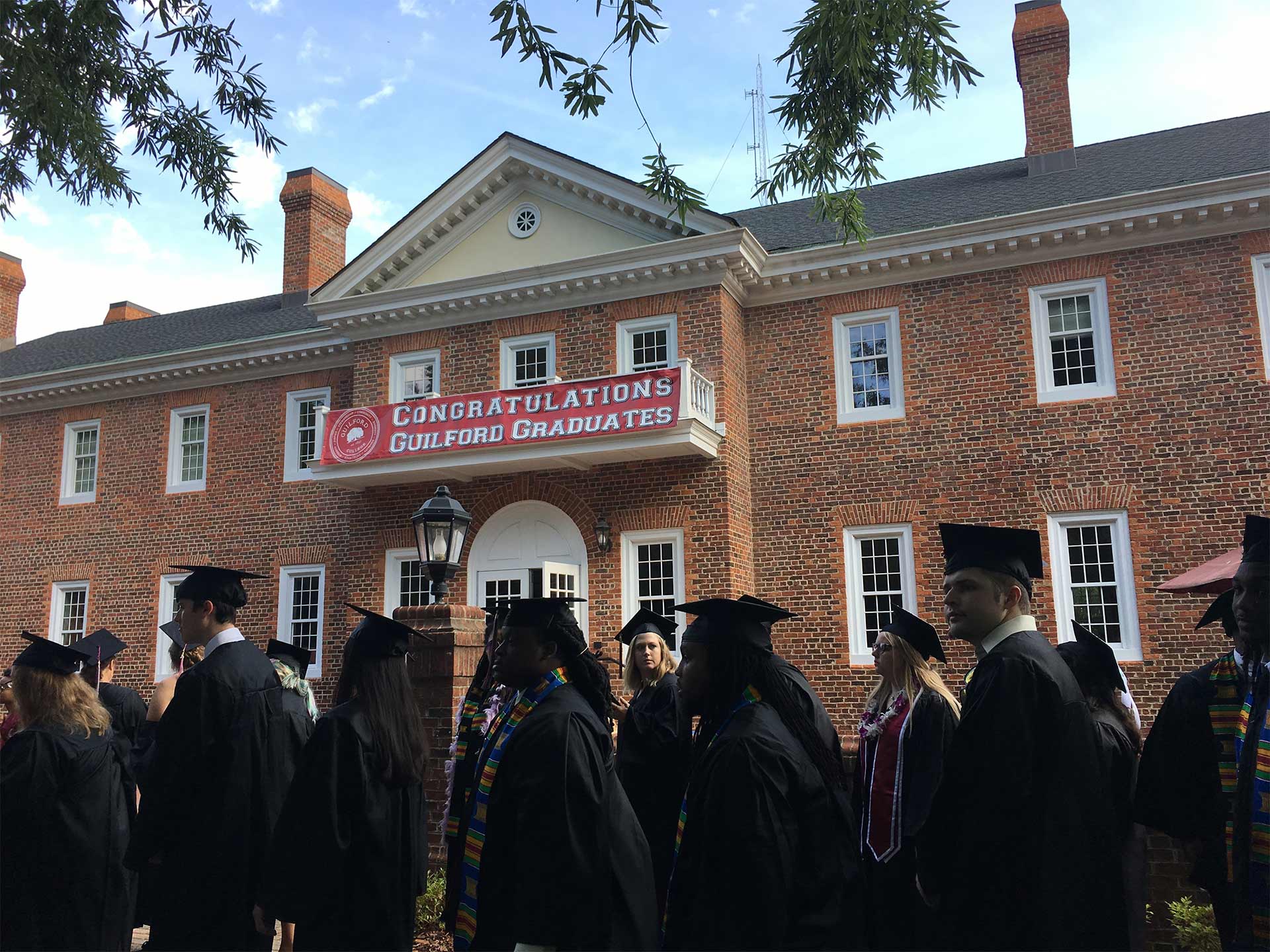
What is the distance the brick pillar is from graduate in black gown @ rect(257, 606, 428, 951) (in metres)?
3.25

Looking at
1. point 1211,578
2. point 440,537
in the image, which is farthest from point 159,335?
point 1211,578

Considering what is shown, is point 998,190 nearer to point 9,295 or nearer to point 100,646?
point 100,646

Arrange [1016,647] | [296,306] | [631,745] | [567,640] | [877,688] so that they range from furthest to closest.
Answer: [296,306] < [631,745] < [877,688] < [567,640] < [1016,647]

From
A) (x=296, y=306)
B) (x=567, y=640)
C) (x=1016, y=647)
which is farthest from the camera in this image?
(x=296, y=306)

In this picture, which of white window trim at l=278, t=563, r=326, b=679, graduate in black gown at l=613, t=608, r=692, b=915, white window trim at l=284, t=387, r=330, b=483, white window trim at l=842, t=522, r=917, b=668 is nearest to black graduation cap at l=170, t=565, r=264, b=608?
graduate in black gown at l=613, t=608, r=692, b=915

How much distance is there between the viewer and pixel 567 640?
12.4ft

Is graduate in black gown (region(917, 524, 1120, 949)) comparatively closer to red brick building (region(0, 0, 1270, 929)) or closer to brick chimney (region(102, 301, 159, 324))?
red brick building (region(0, 0, 1270, 929))

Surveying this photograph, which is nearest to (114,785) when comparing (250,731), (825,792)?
(250,731)

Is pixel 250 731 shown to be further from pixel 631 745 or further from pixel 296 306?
pixel 296 306

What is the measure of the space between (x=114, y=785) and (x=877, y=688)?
418cm

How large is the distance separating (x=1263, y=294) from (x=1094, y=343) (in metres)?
2.21

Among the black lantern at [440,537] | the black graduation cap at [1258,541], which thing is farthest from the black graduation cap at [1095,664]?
the black lantern at [440,537]

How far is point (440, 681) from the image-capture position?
755 cm

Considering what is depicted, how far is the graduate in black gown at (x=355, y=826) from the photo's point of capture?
12.6 feet
